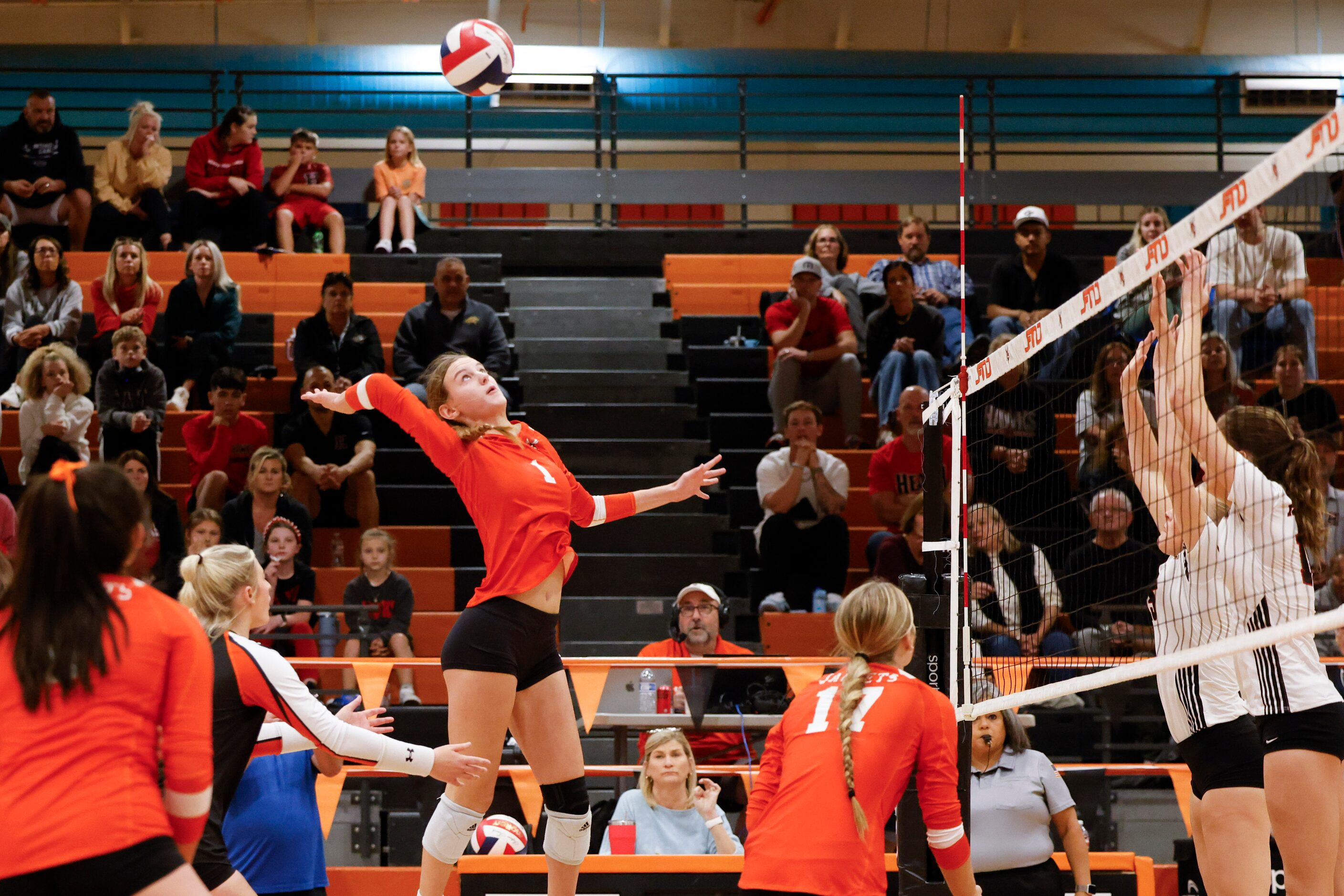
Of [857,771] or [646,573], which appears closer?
[857,771]

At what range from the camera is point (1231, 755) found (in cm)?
461

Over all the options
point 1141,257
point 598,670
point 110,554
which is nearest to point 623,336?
point 598,670

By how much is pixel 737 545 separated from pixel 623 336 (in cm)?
331

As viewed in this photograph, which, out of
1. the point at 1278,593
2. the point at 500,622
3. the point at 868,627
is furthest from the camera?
the point at 500,622

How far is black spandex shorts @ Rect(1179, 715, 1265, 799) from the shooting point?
4590 millimetres

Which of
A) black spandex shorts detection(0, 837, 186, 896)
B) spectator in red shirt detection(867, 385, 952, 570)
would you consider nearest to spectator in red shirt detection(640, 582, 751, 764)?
spectator in red shirt detection(867, 385, 952, 570)

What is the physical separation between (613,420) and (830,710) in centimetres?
797

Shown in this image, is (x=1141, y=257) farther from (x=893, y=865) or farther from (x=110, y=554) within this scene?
(x=110, y=554)

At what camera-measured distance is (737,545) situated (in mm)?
10883

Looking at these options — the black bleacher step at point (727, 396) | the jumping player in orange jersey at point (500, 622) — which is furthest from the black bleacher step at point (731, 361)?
the jumping player in orange jersey at point (500, 622)

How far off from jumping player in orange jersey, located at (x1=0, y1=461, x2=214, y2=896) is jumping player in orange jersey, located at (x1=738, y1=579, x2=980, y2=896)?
1693 millimetres

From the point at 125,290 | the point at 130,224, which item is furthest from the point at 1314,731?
the point at 130,224

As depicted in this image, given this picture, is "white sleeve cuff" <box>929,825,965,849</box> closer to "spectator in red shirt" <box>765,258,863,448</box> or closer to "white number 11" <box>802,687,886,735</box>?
"white number 11" <box>802,687,886,735</box>

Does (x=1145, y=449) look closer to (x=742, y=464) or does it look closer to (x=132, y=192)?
(x=742, y=464)
